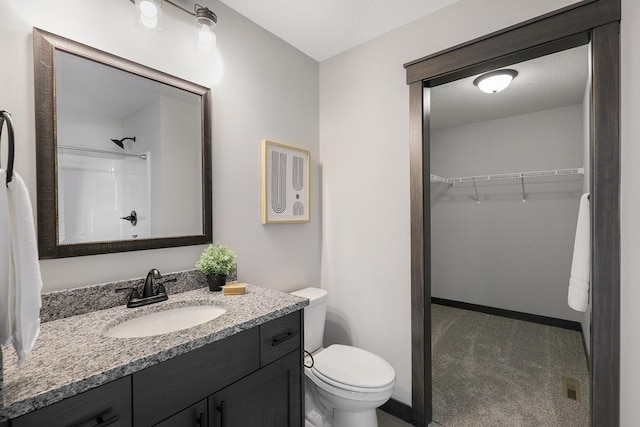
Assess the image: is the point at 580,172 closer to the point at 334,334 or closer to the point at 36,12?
the point at 334,334

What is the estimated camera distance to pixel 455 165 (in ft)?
12.8

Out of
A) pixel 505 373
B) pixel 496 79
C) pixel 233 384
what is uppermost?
pixel 496 79

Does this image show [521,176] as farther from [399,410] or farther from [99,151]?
[99,151]

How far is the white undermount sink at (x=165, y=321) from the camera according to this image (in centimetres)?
113

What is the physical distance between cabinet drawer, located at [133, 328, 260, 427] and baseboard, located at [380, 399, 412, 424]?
1228mm

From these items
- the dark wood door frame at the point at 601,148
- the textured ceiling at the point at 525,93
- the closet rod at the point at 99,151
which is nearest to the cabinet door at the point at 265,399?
the closet rod at the point at 99,151

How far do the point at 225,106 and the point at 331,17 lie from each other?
835mm

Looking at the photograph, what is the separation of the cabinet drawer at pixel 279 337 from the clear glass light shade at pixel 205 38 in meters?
1.37

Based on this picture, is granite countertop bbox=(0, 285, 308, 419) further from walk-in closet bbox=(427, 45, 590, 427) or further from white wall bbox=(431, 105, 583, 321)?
white wall bbox=(431, 105, 583, 321)

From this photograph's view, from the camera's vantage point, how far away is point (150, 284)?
4.25 ft

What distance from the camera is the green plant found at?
1452 millimetres

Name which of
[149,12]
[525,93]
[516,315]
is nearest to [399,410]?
[516,315]

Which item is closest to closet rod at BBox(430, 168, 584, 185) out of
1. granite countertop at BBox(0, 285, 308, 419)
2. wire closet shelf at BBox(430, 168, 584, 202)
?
wire closet shelf at BBox(430, 168, 584, 202)

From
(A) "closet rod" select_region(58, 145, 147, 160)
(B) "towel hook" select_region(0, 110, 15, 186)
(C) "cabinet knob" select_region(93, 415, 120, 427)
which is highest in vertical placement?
(A) "closet rod" select_region(58, 145, 147, 160)
